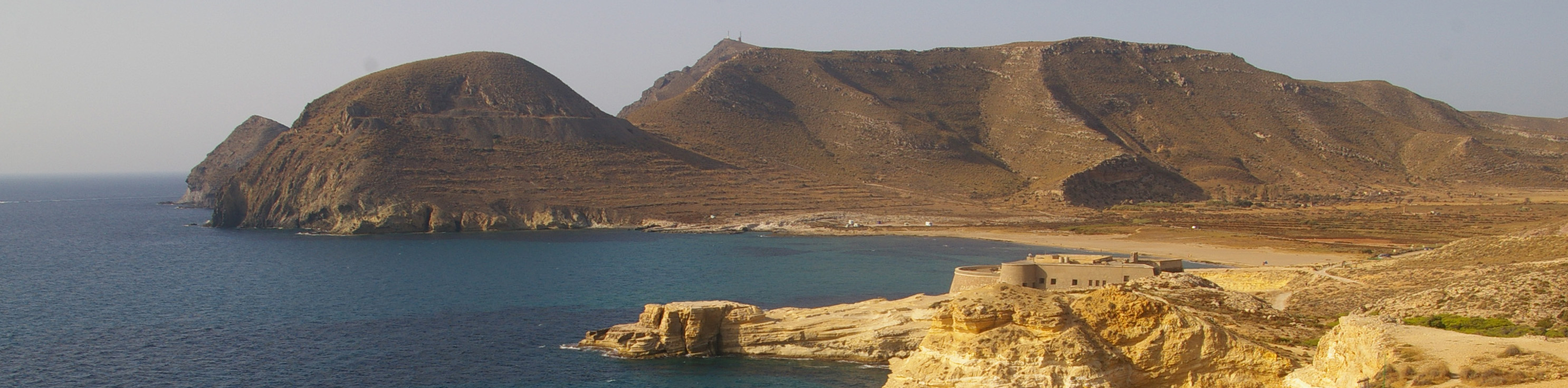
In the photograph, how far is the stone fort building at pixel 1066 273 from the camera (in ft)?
138

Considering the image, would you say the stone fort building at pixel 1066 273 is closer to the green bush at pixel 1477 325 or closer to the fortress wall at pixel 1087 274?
the fortress wall at pixel 1087 274

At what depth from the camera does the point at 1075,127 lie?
147m

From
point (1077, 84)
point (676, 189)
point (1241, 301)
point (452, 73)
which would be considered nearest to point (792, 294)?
point (1241, 301)

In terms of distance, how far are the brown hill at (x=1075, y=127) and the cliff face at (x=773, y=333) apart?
3318 inches

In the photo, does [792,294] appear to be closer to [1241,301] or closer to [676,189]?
[1241,301]

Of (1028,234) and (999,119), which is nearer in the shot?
(1028,234)

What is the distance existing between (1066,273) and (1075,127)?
10797 cm

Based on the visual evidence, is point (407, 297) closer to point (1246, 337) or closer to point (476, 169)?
point (1246, 337)

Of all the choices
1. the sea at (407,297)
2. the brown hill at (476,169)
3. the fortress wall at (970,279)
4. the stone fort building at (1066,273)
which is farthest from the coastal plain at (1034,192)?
the sea at (407,297)

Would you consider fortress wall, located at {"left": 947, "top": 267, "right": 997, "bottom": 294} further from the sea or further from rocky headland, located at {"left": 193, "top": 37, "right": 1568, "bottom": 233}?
rocky headland, located at {"left": 193, "top": 37, "right": 1568, "bottom": 233}

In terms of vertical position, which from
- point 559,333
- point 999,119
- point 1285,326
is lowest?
point 559,333

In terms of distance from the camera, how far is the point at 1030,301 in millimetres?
18875

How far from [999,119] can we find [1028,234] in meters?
62.7

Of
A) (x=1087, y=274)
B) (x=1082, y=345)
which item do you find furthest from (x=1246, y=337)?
(x=1087, y=274)
